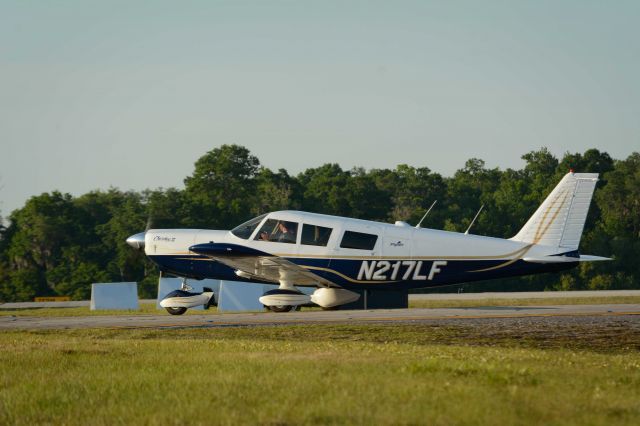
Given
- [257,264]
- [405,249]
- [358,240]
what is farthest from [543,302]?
[257,264]

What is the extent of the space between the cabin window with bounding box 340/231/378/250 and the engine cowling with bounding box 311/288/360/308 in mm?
1616

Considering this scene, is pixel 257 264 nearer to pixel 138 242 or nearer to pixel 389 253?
pixel 389 253

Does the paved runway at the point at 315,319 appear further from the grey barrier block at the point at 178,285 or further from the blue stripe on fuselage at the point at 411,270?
the grey barrier block at the point at 178,285

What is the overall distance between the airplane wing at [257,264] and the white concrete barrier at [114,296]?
10.7 meters

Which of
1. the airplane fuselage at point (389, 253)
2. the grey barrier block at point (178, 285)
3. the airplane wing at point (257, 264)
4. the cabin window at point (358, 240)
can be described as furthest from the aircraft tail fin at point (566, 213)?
the grey barrier block at point (178, 285)

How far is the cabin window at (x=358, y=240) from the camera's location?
23250 millimetres

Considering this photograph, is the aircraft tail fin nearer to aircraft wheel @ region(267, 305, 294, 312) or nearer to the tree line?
aircraft wheel @ region(267, 305, 294, 312)

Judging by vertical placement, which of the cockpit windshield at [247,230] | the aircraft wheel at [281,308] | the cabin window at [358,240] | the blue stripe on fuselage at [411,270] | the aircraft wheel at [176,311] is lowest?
the aircraft wheel at [176,311]

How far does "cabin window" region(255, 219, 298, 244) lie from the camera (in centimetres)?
2347

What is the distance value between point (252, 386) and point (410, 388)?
1.60 metres

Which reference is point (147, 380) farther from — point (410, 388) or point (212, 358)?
point (410, 388)

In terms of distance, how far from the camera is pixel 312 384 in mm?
9047

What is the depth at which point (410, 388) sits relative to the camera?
338 inches

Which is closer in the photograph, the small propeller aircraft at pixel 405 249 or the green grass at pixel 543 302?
the small propeller aircraft at pixel 405 249
